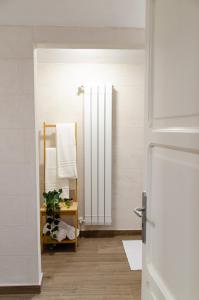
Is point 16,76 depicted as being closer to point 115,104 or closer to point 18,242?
point 18,242

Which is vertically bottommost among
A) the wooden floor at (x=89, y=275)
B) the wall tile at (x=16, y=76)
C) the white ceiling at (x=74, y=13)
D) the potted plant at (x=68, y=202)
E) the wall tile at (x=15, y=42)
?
the wooden floor at (x=89, y=275)

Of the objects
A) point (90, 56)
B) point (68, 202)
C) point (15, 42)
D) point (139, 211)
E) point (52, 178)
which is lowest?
point (68, 202)

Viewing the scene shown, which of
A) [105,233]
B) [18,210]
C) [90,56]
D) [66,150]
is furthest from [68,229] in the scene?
[90,56]

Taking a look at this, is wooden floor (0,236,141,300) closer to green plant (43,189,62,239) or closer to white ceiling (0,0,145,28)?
green plant (43,189,62,239)

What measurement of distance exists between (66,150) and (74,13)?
178 centimetres

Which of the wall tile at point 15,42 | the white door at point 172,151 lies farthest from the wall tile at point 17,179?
the white door at point 172,151

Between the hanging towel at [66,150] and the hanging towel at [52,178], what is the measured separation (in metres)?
0.08

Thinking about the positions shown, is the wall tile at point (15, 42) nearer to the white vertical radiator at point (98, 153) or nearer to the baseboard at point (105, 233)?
the white vertical radiator at point (98, 153)

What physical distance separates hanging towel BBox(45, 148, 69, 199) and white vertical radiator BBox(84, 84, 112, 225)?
0.29m

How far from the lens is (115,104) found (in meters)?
3.64

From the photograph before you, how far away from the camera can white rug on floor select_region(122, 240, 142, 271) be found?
9.65ft

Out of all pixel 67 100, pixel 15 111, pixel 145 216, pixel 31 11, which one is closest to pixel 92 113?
pixel 67 100

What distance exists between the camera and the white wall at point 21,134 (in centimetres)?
223

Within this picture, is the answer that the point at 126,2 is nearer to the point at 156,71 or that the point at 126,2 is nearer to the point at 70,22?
the point at 70,22
